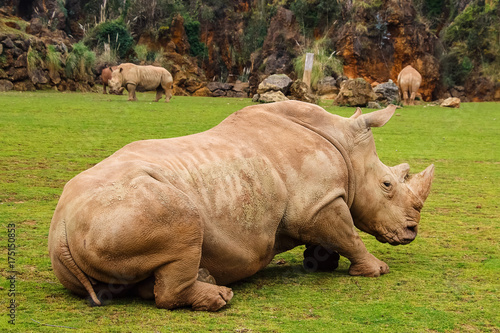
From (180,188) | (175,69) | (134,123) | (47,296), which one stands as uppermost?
(180,188)

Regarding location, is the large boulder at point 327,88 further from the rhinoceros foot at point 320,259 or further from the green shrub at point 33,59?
the rhinoceros foot at point 320,259

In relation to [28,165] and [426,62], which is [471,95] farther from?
[28,165]

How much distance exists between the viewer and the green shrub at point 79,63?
26.5 m

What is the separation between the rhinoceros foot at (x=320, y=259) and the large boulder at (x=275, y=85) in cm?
1712

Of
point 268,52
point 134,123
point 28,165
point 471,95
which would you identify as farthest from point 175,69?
point 28,165

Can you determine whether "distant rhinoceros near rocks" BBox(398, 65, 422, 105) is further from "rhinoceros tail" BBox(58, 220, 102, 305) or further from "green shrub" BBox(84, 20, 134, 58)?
"rhinoceros tail" BBox(58, 220, 102, 305)

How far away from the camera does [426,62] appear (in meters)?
34.3

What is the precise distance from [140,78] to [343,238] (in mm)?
18952

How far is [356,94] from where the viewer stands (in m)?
22.3

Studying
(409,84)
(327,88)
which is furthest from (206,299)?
(409,84)

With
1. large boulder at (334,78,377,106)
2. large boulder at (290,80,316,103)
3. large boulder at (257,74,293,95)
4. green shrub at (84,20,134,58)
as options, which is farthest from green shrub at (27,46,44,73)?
green shrub at (84,20,134,58)

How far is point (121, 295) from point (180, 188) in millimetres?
736

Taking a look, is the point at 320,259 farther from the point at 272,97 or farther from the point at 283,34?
the point at 283,34

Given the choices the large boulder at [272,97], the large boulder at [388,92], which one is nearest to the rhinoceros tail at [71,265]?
the large boulder at [272,97]
